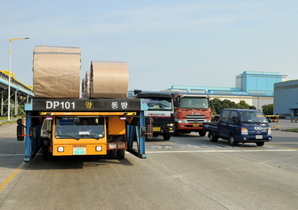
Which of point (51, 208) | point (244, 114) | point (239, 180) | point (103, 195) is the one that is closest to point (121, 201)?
point (103, 195)

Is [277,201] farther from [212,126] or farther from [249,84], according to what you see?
[249,84]

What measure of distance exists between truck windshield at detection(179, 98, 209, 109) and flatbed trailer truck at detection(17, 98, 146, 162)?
14193 mm

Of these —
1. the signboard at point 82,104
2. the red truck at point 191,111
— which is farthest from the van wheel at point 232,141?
the signboard at point 82,104

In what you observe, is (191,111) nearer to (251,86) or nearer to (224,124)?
(224,124)

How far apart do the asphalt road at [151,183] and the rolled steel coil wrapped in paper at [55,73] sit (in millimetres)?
2208

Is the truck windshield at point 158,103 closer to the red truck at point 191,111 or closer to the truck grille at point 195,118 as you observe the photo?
the red truck at point 191,111

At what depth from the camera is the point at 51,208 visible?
21.9 ft

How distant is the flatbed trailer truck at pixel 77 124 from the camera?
10609 millimetres

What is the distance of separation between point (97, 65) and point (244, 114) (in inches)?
415

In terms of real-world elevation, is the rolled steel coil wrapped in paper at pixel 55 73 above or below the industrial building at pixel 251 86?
below

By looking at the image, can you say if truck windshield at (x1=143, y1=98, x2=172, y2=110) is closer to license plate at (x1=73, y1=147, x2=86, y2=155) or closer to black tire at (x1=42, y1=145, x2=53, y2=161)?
black tire at (x1=42, y1=145, x2=53, y2=161)

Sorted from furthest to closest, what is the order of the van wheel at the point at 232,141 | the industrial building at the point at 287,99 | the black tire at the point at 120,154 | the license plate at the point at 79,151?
the industrial building at the point at 287,99 → the van wheel at the point at 232,141 → the black tire at the point at 120,154 → the license plate at the point at 79,151

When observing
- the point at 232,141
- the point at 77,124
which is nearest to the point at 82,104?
the point at 77,124

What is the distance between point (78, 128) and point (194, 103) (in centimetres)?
1562
